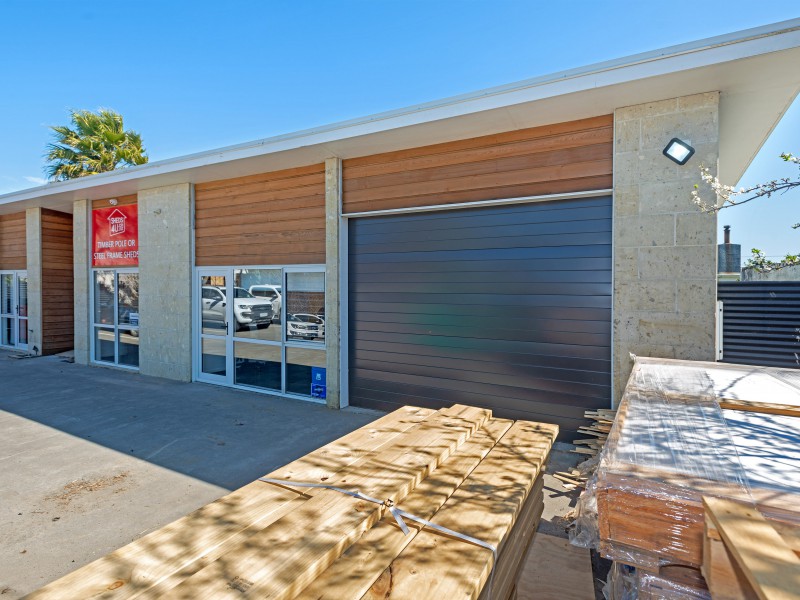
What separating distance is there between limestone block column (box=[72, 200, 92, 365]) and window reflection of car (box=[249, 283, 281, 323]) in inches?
196

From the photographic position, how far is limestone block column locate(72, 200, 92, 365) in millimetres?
9062

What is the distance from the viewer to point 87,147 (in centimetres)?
1252

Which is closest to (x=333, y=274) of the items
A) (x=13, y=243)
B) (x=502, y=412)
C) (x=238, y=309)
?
(x=238, y=309)

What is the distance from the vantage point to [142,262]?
320 inches

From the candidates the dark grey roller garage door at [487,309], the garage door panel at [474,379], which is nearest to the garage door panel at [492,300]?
the dark grey roller garage door at [487,309]

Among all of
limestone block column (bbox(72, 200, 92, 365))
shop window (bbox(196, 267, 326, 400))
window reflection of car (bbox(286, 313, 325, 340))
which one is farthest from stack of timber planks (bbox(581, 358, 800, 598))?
limestone block column (bbox(72, 200, 92, 365))

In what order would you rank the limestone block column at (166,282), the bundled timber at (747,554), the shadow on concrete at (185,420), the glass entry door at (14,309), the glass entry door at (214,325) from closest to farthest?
the bundled timber at (747,554), the shadow on concrete at (185,420), the glass entry door at (214,325), the limestone block column at (166,282), the glass entry door at (14,309)

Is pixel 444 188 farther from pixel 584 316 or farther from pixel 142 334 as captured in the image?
pixel 142 334

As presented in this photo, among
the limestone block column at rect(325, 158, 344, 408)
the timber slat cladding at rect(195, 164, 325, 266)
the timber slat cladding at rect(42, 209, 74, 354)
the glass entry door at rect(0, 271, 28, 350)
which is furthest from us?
the glass entry door at rect(0, 271, 28, 350)

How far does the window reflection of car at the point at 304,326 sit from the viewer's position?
636 centimetres

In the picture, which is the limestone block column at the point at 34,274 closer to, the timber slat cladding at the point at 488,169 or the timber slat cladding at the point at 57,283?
the timber slat cladding at the point at 57,283

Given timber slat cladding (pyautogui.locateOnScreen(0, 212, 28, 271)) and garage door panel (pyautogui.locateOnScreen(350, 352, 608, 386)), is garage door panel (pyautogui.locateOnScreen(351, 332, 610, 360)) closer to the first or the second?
garage door panel (pyautogui.locateOnScreen(350, 352, 608, 386))

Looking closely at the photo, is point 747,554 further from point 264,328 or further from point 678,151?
point 264,328

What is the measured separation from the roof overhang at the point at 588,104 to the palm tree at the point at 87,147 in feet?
26.7
